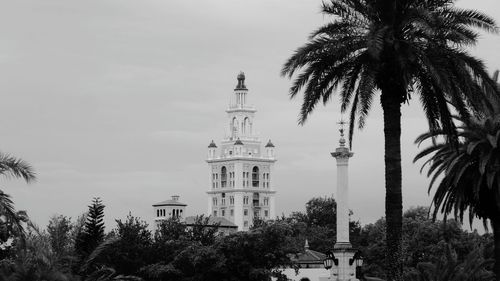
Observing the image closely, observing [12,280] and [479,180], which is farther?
[479,180]

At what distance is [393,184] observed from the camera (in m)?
33.1

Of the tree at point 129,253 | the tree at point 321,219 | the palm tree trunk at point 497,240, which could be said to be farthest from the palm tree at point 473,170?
the tree at point 321,219

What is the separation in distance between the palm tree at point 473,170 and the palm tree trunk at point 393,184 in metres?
8.05

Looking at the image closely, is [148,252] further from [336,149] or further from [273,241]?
[336,149]

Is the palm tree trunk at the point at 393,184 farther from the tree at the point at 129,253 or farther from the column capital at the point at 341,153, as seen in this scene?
the column capital at the point at 341,153

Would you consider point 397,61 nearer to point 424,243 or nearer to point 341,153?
point 341,153

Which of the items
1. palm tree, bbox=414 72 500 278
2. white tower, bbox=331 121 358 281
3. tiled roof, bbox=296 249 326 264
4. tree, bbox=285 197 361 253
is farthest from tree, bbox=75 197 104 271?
tree, bbox=285 197 361 253

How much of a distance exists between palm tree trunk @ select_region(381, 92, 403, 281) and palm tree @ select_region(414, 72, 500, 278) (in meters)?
8.05

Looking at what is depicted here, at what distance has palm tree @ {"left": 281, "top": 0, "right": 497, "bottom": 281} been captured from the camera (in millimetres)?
32656

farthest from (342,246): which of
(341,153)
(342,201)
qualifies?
(341,153)

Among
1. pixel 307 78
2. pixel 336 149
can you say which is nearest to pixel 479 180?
pixel 307 78

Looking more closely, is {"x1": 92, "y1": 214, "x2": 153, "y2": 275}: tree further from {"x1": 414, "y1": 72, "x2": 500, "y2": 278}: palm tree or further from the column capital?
{"x1": 414, "y1": 72, "x2": 500, "y2": 278}: palm tree

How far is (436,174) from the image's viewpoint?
1736 inches

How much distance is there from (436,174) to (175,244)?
35741 millimetres
